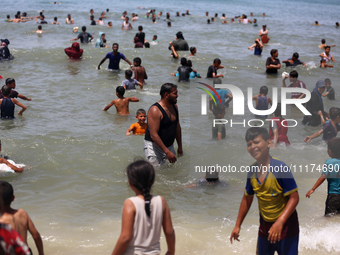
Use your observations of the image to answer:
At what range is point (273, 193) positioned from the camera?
398cm

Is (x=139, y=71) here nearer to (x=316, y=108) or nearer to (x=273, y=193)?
(x=316, y=108)

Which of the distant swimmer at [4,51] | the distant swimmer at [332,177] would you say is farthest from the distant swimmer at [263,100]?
the distant swimmer at [4,51]

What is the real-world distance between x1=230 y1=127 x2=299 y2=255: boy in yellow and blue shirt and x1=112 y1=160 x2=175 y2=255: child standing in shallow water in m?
1.03

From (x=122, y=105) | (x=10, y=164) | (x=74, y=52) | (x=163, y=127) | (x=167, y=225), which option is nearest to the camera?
(x=167, y=225)

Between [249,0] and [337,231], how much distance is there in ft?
272

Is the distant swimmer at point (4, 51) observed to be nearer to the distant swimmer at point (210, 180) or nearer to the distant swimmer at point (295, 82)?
the distant swimmer at point (295, 82)

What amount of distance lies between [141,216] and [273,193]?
1279 mm

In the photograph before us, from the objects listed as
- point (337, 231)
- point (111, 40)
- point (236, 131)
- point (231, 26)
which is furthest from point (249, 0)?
point (337, 231)

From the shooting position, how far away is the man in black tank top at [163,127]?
6.50 meters

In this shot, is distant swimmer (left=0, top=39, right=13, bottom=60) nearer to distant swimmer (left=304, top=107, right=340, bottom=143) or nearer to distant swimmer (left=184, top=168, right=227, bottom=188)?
distant swimmer (left=184, top=168, right=227, bottom=188)

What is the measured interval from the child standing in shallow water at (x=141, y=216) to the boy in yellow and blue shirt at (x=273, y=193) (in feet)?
3.39

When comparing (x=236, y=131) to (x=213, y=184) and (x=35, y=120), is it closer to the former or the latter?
(x=213, y=184)

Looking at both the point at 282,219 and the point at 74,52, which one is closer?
the point at 282,219

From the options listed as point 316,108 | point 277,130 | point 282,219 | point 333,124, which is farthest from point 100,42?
point 282,219
